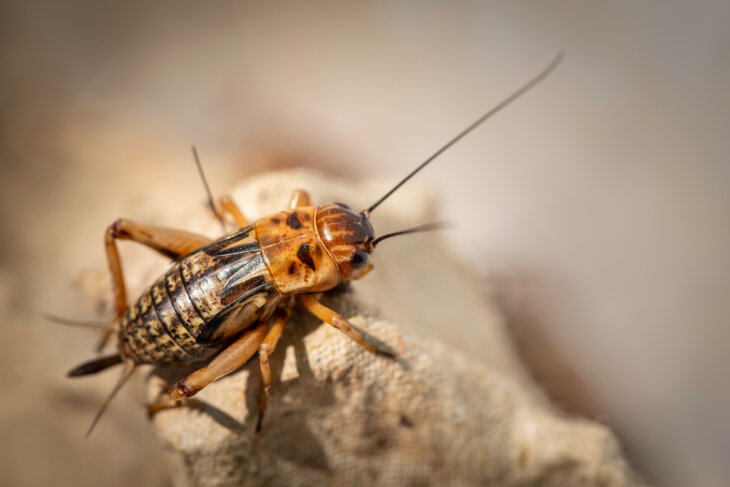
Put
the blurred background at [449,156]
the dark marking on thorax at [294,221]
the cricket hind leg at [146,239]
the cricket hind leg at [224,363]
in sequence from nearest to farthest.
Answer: the cricket hind leg at [224,363] → the dark marking on thorax at [294,221] → the cricket hind leg at [146,239] → the blurred background at [449,156]

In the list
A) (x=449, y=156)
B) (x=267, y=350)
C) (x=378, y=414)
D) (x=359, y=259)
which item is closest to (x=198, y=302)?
(x=267, y=350)

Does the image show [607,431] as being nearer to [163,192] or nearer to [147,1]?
[163,192]

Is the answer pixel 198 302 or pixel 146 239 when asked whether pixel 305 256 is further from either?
pixel 146 239

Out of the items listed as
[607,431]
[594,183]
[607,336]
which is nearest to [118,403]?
[607,431]

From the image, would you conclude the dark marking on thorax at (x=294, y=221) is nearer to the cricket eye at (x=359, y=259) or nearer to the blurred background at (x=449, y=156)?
the cricket eye at (x=359, y=259)

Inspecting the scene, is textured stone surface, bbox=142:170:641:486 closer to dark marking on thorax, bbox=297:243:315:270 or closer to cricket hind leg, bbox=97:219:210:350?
dark marking on thorax, bbox=297:243:315:270

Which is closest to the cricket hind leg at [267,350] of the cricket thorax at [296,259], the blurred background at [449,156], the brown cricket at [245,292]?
the brown cricket at [245,292]
